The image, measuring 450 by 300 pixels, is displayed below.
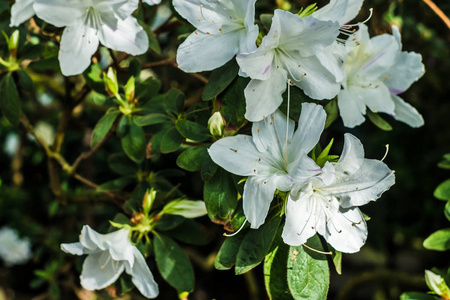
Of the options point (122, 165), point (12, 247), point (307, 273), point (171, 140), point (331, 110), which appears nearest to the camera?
point (307, 273)

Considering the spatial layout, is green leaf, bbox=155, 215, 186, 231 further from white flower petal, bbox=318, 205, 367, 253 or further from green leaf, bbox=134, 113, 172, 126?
white flower petal, bbox=318, 205, 367, 253

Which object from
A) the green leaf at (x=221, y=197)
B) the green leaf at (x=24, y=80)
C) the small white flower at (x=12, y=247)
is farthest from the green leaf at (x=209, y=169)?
the small white flower at (x=12, y=247)

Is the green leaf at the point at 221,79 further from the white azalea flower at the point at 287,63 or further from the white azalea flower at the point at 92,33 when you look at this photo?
the white azalea flower at the point at 92,33

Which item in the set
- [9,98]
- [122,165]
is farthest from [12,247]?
[9,98]

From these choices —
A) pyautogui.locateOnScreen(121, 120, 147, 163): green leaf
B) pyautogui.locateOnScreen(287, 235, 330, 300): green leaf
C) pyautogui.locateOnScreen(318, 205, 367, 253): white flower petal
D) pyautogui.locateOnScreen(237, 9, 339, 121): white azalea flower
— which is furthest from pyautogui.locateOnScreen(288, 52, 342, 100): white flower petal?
pyautogui.locateOnScreen(121, 120, 147, 163): green leaf

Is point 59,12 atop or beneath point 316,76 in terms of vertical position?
beneath

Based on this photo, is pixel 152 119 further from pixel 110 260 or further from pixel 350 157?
pixel 350 157

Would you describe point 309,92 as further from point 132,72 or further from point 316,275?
point 132,72

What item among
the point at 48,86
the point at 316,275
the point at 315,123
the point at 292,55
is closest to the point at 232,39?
the point at 292,55
